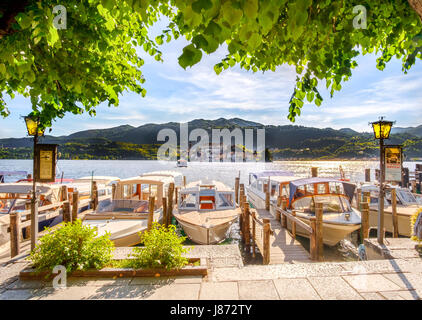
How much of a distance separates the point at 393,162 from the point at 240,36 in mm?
7493

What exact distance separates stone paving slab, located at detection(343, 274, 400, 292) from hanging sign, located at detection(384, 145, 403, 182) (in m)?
3.85

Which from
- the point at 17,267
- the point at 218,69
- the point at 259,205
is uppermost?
the point at 218,69

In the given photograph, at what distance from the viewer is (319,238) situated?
797cm

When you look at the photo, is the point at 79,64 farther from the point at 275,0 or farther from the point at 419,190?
the point at 419,190

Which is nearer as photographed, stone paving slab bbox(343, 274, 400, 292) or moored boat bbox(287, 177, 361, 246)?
stone paving slab bbox(343, 274, 400, 292)

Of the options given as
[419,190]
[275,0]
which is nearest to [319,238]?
[275,0]

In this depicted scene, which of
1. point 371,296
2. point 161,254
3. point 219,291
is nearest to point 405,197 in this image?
point 371,296

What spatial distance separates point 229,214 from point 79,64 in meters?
9.70

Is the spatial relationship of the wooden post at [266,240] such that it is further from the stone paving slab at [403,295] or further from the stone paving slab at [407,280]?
the stone paving slab at [403,295]

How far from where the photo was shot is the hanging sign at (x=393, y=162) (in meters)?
6.89

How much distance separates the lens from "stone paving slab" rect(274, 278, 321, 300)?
3595 mm

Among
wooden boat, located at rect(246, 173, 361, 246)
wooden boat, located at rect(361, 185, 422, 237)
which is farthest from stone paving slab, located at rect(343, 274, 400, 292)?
wooden boat, located at rect(361, 185, 422, 237)

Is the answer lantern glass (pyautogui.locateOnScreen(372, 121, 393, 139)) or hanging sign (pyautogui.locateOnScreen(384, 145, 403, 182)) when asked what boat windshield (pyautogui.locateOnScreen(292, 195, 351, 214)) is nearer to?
hanging sign (pyautogui.locateOnScreen(384, 145, 403, 182))

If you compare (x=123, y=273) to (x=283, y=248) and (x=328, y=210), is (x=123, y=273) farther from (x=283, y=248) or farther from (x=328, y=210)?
(x=328, y=210)
